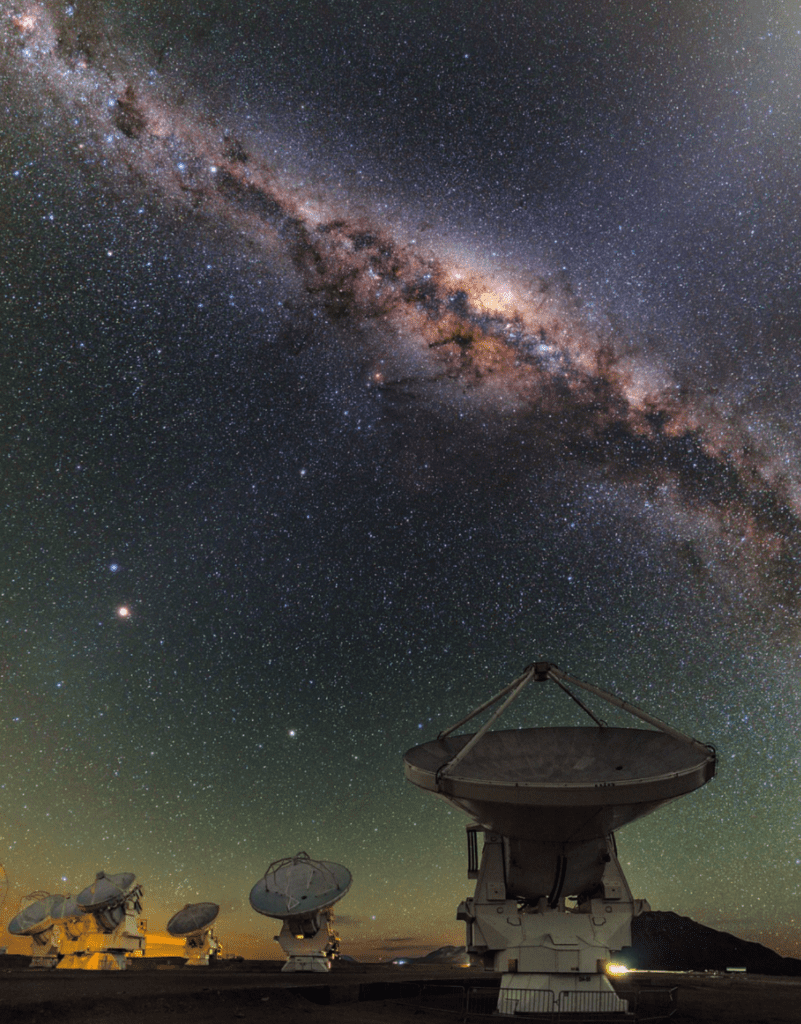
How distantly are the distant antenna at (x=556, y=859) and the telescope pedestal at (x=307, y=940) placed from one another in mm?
14560

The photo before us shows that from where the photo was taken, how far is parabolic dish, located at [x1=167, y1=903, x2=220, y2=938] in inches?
1413

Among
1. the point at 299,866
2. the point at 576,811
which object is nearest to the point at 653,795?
the point at 576,811

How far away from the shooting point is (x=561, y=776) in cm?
1634

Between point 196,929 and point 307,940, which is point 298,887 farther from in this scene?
point 196,929

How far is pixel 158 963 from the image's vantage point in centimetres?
3834

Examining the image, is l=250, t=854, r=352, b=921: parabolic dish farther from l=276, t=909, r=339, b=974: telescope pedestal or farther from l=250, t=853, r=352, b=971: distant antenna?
l=276, t=909, r=339, b=974: telescope pedestal

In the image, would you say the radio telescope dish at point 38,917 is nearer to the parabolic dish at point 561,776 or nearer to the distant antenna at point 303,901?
the distant antenna at point 303,901

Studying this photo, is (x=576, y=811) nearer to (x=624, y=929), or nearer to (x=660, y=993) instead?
(x=624, y=929)

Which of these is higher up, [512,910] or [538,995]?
[512,910]

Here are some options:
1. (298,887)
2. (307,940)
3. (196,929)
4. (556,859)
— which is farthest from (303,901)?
(556,859)

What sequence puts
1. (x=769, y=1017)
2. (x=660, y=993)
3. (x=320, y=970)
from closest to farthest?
(x=769, y=1017) → (x=660, y=993) → (x=320, y=970)

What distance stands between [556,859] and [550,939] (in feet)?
4.76

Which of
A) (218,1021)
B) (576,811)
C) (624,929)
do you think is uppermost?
(576,811)

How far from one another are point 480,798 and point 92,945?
26958 millimetres
